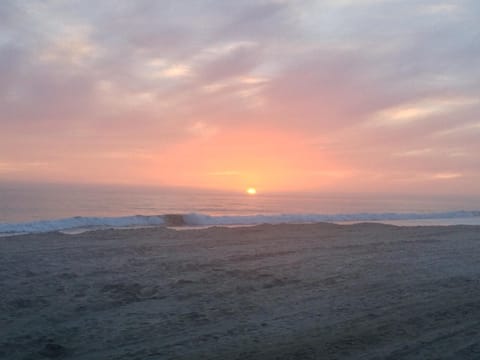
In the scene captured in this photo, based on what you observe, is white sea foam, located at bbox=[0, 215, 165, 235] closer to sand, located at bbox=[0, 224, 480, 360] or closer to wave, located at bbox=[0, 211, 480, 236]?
wave, located at bbox=[0, 211, 480, 236]

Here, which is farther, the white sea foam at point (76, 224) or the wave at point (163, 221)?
the wave at point (163, 221)

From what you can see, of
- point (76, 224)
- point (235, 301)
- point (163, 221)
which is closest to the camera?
point (235, 301)

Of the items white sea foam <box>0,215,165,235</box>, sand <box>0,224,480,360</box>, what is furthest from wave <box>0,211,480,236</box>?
sand <box>0,224,480,360</box>

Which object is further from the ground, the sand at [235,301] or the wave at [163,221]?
the wave at [163,221]

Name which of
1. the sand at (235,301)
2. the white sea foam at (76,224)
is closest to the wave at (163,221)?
the white sea foam at (76,224)

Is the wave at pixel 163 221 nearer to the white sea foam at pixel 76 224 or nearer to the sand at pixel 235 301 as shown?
the white sea foam at pixel 76 224

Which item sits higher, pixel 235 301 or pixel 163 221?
pixel 163 221

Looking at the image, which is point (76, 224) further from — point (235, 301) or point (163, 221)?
point (235, 301)

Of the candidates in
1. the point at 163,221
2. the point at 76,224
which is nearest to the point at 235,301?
the point at 76,224

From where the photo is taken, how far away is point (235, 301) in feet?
26.2

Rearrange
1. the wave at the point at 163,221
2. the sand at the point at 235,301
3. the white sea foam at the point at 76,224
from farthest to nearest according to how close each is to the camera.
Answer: the wave at the point at 163,221
the white sea foam at the point at 76,224
the sand at the point at 235,301

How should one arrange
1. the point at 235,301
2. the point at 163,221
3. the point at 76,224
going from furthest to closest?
1. the point at 163,221
2. the point at 76,224
3. the point at 235,301

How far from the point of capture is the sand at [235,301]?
19.4 feet

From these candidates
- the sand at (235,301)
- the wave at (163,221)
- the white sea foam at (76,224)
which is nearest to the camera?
the sand at (235,301)
